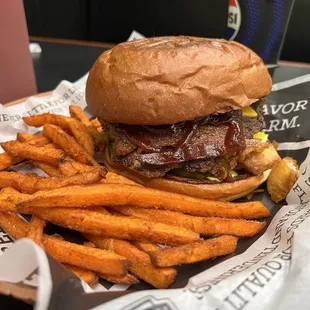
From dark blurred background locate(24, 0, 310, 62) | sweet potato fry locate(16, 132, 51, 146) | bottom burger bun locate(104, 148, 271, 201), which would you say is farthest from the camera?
dark blurred background locate(24, 0, 310, 62)

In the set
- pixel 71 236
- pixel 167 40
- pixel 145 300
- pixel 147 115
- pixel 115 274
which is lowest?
pixel 71 236

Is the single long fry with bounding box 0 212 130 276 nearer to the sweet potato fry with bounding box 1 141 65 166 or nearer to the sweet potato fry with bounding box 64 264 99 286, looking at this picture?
the sweet potato fry with bounding box 64 264 99 286

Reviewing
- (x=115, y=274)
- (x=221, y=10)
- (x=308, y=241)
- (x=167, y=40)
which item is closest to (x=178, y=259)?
(x=115, y=274)

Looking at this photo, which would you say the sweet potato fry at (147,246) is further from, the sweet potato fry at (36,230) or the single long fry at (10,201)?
the single long fry at (10,201)

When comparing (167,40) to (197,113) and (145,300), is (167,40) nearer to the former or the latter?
(197,113)

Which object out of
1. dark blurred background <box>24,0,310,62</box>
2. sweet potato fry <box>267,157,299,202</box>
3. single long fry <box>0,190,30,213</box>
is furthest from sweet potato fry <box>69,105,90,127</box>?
dark blurred background <box>24,0,310,62</box>

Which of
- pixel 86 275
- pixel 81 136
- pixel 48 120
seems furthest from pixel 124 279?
pixel 48 120
